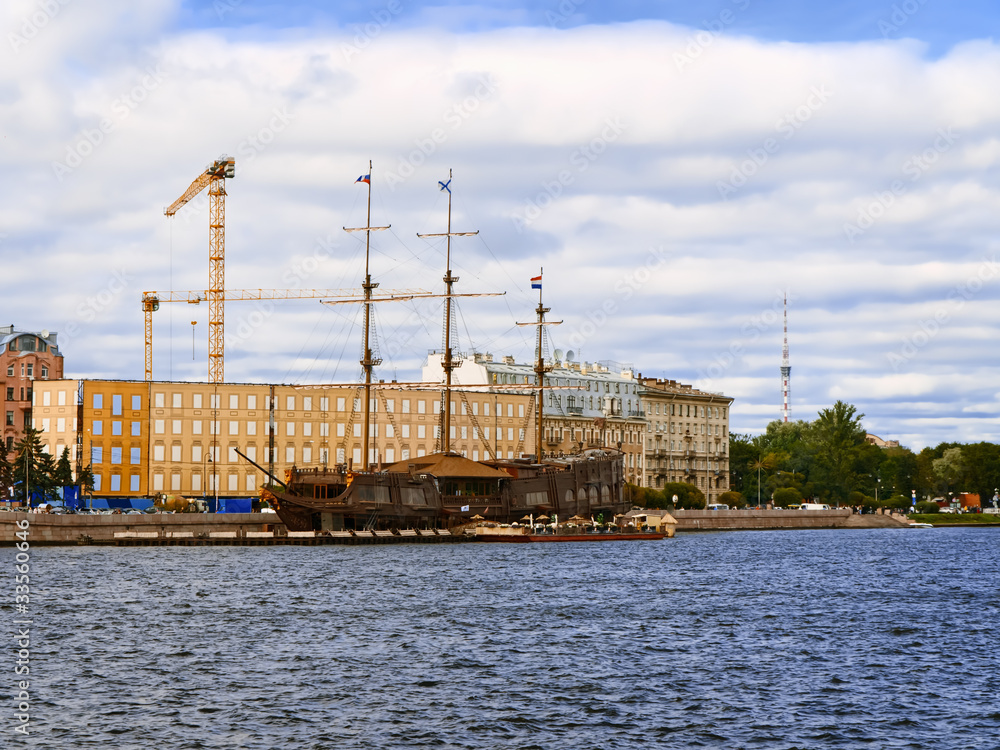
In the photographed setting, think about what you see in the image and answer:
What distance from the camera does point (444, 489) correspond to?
103m

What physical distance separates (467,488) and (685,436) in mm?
75035

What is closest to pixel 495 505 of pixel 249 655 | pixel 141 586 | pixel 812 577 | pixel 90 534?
pixel 90 534

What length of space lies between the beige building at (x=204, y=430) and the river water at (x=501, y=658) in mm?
57862

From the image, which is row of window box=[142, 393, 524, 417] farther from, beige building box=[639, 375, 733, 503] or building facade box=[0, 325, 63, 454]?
beige building box=[639, 375, 733, 503]

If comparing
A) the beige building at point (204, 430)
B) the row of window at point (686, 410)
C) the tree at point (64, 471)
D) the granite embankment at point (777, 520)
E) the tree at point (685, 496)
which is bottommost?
the granite embankment at point (777, 520)

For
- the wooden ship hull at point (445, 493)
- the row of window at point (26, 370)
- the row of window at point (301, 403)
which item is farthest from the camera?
the row of window at point (26, 370)

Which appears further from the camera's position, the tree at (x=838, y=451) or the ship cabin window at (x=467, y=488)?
the tree at (x=838, y=451)

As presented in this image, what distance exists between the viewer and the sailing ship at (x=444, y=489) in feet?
311

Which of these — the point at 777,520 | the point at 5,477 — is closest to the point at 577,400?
the point at 777,520

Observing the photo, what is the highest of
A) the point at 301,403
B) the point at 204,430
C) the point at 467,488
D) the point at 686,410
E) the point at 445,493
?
the point at 686,410

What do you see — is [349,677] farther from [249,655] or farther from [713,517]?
[713,517]

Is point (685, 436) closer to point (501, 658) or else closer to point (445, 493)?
point (445, 493)

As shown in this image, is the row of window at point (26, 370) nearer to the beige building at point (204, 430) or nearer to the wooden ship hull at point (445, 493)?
the beige building at point (204, 430)

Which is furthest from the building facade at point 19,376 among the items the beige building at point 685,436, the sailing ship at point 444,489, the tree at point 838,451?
the tree at point 838,451
